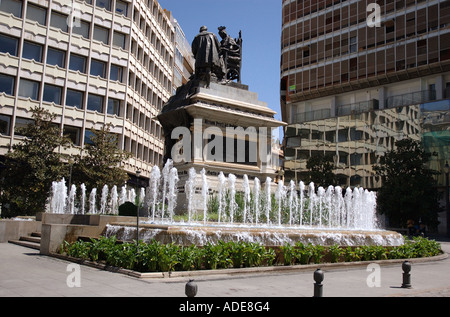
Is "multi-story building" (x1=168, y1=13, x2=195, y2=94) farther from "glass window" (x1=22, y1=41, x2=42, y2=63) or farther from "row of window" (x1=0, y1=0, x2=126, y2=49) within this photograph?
"glass window" (x1=22, y1=41, x2=42, y2=63)

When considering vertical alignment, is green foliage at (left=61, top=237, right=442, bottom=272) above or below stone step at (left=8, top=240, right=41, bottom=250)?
above

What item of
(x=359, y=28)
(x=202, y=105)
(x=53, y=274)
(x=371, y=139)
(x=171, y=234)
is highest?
(x=359, y=28)

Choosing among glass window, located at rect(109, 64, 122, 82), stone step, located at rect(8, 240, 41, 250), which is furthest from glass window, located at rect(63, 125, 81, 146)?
stone step, located at rect(8, 240, 41, 250)

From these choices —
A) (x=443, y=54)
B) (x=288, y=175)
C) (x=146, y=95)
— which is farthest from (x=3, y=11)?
(x=443, y=54)

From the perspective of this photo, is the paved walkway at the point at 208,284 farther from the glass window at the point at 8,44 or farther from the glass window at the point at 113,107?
the glass window at the point at 113,107

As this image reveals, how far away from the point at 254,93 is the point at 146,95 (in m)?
31.9

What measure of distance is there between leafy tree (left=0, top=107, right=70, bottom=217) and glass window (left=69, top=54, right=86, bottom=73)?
1506 cm

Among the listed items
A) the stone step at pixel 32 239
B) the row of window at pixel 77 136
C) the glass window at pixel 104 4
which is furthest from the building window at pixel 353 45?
the stone step at pixel 32 239

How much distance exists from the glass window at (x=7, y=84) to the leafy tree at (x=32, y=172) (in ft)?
38.2

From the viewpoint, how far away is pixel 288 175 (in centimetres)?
5638

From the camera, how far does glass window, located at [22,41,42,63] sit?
135 feet

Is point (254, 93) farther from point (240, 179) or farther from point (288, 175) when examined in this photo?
point (288, 175)

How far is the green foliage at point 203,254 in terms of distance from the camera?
35.3ft

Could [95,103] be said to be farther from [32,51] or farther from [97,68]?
[32,51]
